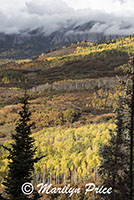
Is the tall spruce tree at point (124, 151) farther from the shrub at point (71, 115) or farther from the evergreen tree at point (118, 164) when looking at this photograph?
the shrub at point (71, 115)

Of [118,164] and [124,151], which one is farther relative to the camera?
→ [118,164]

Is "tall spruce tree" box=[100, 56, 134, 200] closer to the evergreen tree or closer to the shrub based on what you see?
the evergreen tree

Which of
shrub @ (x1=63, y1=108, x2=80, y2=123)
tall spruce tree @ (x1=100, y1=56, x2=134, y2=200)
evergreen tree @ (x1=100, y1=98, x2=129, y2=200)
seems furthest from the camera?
shrub @ (x1=63, y1=108, x2=80, y2=123)

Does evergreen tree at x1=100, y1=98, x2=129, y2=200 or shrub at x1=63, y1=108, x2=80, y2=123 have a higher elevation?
evergreen tree at x1=100, y1=98, x2=129, y2=200

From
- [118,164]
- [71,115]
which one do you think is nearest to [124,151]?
[118,164]

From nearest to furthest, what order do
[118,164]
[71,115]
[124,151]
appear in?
[124,151] < [118,164] < [71,115]

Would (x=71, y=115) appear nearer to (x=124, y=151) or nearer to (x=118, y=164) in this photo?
(x=118, y=164)

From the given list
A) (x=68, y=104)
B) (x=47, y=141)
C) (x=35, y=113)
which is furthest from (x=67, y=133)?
(x=68, y=104)

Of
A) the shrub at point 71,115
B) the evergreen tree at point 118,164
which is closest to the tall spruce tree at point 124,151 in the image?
the evergreen tree at point 118,164

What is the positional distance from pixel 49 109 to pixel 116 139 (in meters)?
84.6

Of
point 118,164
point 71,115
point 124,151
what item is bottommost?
point 71,115

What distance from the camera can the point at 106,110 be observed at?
95.6m

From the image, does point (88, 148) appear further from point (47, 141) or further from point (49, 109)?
point (49, 109)

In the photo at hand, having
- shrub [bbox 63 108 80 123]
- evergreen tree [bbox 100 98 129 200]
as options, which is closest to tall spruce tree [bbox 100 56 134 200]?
evergreen tree [bbox 100 98 129 200]
